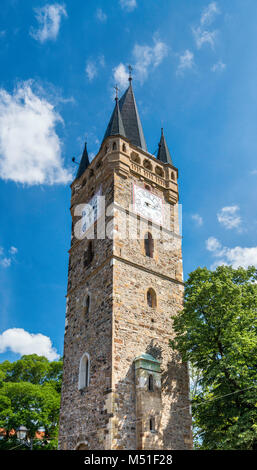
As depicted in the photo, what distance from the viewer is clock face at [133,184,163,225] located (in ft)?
58.3

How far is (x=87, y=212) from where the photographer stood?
19.4 meters

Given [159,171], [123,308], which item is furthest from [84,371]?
[159,171]

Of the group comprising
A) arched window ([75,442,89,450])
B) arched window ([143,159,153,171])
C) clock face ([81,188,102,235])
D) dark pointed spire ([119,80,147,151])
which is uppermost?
dark pointed spire ([119,80,147,151])

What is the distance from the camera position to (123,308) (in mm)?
14680

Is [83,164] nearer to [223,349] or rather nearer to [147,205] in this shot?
[147,205]

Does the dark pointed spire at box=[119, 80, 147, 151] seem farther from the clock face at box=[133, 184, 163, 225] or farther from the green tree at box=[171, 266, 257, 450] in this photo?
the green tree at box=[171, 266, 257, 450]

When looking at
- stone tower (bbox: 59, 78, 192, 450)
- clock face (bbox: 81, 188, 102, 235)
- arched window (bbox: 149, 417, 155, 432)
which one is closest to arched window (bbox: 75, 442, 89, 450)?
stone tower (bbox: 59, 78, 192, 450)

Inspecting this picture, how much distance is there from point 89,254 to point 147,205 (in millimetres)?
3395

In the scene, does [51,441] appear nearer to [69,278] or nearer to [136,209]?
[69,278]

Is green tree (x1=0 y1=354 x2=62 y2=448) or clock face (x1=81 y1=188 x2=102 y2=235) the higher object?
clock face (x1=81 y1=188 x2=102 y2=235)

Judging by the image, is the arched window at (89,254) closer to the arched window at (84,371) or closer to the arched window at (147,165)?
the arched window at (84,371)

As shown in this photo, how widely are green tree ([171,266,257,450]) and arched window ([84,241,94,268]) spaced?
4531 millimetres
